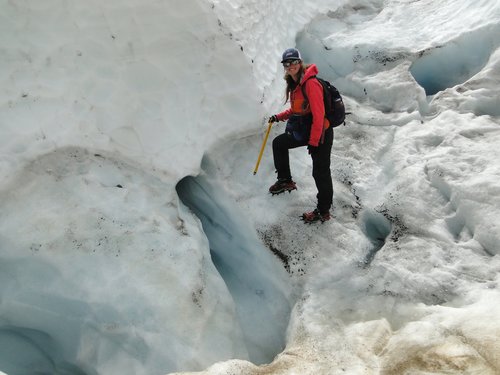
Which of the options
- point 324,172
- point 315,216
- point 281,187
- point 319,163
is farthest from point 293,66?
point 315,216

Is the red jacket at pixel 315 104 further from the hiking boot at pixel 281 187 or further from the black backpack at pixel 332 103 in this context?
the hiking boot at pixel 281 187

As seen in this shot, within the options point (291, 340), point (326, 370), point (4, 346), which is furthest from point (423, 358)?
point (4, 346)

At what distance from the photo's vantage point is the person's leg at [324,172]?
4.93 meters

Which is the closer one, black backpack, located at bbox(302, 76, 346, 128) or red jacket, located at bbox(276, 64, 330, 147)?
red jacket, located at bbox(276, 64, 330, 147)

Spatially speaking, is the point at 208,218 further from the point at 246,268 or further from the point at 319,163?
the point at 319,163

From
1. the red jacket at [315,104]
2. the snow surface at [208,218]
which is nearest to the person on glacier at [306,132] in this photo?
the red jacket at [315,104]

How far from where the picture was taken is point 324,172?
510 cm

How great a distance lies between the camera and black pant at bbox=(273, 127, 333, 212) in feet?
16.3

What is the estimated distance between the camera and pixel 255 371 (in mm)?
3906

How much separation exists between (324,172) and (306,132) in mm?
475

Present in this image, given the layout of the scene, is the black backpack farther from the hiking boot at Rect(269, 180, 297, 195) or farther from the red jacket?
the hiking boot at Rect(269, 180, 297, 195)

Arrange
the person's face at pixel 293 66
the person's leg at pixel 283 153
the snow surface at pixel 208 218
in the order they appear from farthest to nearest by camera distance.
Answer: the person's leg at pixel 283 153
the person's face at pixel 293 66
the snow surface at pixel 208 218

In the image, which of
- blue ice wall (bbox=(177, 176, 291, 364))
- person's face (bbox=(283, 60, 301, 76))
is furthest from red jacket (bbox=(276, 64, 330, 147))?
blue ice wall (bbox=(177, 176, 291, 364))

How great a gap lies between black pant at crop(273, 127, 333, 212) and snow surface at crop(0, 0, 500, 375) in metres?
0.29
